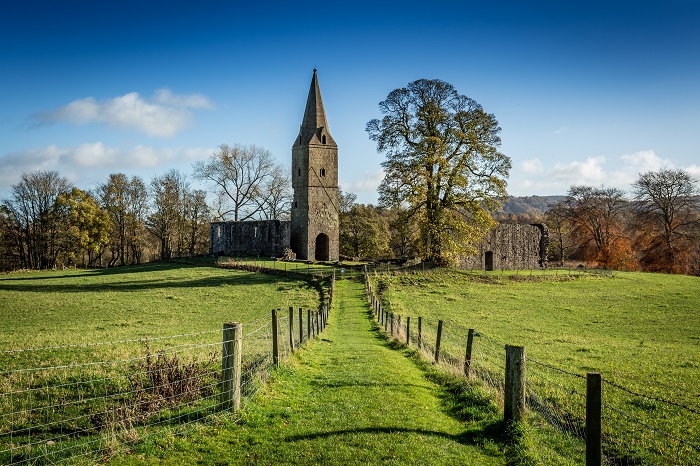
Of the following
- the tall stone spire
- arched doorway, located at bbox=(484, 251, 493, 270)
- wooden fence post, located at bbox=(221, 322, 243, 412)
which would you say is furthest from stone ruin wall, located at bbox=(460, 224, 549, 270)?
wooden fence post, located at bbox=(221, 322, 243, 412)

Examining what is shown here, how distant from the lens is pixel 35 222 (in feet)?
187

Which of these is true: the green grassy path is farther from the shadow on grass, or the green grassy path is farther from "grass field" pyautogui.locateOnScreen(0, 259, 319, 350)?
"grass field" pyautogui.locateOnScreen(0, 259, 319, 350)

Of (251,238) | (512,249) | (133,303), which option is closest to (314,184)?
(251,238)

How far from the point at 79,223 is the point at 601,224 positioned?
205 feet

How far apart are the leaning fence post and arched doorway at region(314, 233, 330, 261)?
151ft

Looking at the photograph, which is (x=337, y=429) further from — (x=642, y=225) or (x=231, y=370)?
(x=642, y=225)

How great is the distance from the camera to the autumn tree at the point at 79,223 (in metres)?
54.8

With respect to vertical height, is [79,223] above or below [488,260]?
above

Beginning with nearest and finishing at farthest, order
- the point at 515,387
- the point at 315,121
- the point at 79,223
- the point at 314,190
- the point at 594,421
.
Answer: the point at 594,421, the point at 515,387, the point at 314,190, the point at 315,121, the point at 79,223

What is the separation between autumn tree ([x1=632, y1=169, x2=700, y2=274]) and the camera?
50.6m

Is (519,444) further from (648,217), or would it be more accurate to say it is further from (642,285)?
(648,217)

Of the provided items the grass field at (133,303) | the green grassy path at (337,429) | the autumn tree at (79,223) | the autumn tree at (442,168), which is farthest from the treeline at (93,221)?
the green grassy path at (337,429)

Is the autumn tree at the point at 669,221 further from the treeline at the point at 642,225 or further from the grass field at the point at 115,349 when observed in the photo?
the grass field at the point at 115,349

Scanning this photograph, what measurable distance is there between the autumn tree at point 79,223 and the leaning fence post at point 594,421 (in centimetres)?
5979
